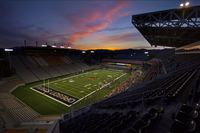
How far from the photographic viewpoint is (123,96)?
39.2 feet

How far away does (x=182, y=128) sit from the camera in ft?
9.93

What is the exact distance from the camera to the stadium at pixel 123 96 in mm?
4457

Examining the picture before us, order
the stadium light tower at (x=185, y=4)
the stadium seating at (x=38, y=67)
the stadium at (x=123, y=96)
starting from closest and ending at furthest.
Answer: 1. the stadium at (x=123, y=96)
2. the stadium light tower at (x=185, y=4)
3. the stadium seating at (x=38, y=67)

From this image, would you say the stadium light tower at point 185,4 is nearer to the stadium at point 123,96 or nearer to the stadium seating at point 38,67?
the stadium at point 123,96

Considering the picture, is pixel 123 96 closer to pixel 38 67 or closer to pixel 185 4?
pixel 185 4

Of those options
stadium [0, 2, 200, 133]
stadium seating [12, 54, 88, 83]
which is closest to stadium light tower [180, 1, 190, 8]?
stadium [0, 2, 200, 133]

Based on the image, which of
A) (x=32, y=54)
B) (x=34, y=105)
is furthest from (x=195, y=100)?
(x=32, y=54)

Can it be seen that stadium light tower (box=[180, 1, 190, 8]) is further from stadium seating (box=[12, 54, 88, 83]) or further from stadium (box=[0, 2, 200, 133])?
stadium seating (box=[12, 54, 88, 83])

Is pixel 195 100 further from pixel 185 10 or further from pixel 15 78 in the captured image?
pixel 15 78

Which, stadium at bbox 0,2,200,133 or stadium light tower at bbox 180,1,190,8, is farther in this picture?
stadium light tower at bbox 180,1,190,8

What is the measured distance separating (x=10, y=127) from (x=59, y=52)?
4399 centimetres

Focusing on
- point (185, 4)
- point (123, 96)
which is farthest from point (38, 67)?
point (185, 4)

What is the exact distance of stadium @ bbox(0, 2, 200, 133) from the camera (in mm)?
4457

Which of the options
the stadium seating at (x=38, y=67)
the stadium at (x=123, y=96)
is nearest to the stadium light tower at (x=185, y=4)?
the stadium at (x=123, y=96)
